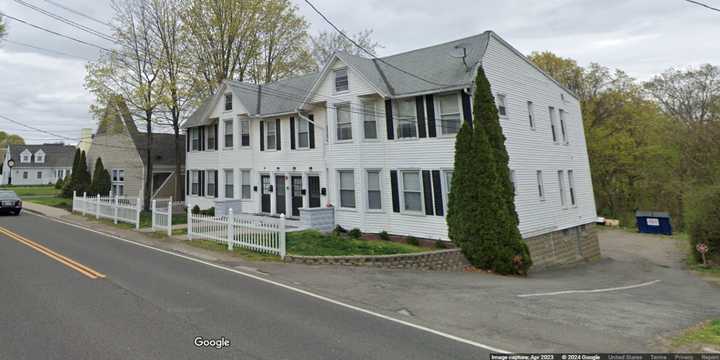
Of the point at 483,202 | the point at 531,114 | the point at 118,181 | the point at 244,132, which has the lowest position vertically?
the point at 483,202

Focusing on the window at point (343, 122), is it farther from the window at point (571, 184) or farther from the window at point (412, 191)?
the window at point (571, 184)

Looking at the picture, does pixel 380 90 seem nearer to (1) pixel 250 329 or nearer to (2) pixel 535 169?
(2) pixel 535 169

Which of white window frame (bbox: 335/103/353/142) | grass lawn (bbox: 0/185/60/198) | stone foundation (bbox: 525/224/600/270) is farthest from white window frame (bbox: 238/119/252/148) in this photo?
grass lawn (bbox: 0/185/60/198)

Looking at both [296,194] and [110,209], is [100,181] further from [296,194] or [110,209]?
[296,194]

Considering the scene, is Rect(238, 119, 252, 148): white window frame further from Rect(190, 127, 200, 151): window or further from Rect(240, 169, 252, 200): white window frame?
Rect(190, 127, 200, 151): window

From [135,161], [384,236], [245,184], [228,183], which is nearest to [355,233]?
[384,236]

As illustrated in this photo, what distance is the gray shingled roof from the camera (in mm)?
60969

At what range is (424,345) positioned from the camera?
509 centimetres

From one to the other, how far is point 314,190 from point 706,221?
61.8 ft

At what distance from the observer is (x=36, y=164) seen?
6262 centimetres

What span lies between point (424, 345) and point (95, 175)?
114 feet

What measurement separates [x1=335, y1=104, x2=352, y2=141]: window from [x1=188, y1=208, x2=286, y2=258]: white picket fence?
20.2 feet

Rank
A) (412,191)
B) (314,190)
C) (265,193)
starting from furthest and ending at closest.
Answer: (265,193)
(314,190)
(412,191)

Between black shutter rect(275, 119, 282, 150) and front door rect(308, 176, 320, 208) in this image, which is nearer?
front door rect(308, 176, 320, 208)
